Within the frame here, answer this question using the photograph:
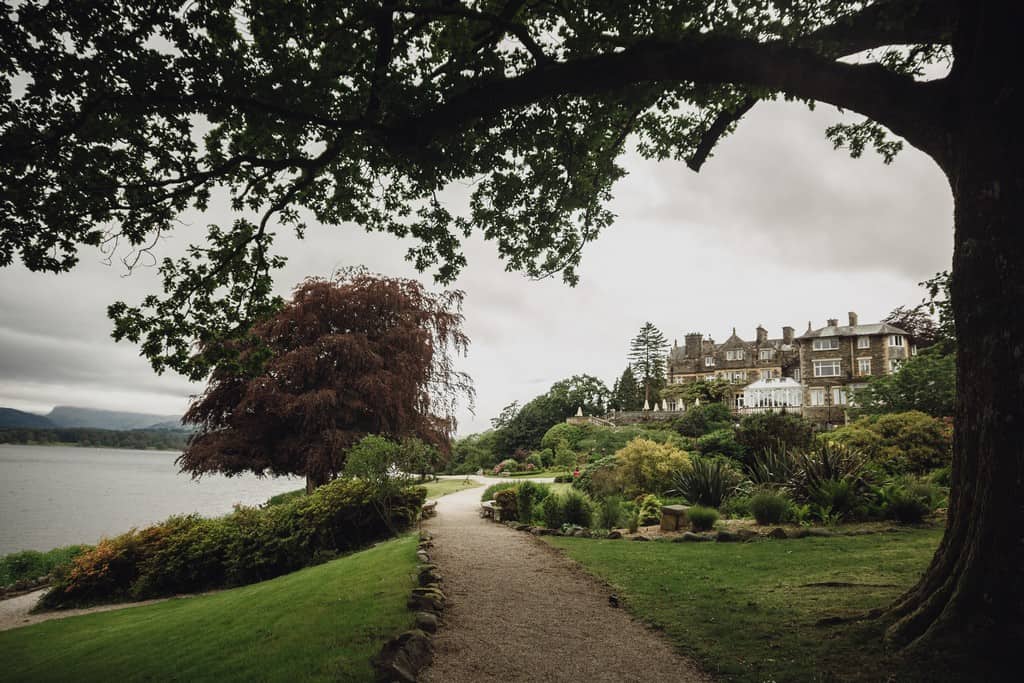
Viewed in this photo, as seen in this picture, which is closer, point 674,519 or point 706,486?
point 674,519

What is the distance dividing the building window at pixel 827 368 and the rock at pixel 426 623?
51206mm

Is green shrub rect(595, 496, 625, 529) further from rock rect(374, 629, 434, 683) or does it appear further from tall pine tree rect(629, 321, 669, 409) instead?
tall pine tree rect(629, 321, 669, 409)

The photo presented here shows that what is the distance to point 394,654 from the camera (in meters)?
4.49

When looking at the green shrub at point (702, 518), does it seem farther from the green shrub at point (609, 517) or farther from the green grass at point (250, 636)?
the green grass at point (250, 636)

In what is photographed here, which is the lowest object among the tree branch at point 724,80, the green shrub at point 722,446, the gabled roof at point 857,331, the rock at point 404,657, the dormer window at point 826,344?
the rock at point 404,657

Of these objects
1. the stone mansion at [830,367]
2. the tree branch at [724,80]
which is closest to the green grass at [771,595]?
the tree branch at [724,80]

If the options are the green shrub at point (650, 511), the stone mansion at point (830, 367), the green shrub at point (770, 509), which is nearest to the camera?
the green shrub at point (770, 509)

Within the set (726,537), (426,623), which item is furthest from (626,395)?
(426,623)

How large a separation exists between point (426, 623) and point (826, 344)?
170 feet

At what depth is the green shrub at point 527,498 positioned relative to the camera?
44.7ft

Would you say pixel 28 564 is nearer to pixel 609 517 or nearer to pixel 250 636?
pixel 250 636

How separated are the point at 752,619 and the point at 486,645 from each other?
9.11 ft

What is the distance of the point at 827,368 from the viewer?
156ft

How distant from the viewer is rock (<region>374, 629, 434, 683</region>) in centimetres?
415
